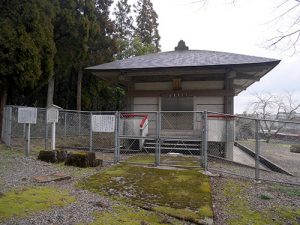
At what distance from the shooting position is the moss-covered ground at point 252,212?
5176 mm

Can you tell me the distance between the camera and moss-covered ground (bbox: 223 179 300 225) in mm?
5176

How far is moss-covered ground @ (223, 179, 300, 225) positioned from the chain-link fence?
1.89 m

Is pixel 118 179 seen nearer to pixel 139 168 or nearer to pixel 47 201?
pixel 139 168

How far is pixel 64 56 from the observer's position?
63.2 feet

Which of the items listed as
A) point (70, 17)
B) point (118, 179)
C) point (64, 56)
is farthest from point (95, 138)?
point (118, 179)

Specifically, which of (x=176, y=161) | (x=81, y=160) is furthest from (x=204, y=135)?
(x=81, y=160)

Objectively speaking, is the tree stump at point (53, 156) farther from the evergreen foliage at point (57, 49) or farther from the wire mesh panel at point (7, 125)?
the evergreen foliage at point (57, 49)

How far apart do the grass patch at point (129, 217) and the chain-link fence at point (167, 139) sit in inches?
150

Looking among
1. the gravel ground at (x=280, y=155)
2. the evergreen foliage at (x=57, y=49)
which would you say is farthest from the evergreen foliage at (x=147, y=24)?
Answer: the gravel ground at (x=280, y=155)

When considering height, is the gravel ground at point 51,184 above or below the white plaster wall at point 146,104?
below

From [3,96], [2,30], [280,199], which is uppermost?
[2,30]

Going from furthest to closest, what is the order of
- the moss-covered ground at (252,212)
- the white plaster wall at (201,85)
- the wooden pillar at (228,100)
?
the white plaster wall at (201,85), the wooden pillar at (228,100), the moss-covered ground at (252,212)

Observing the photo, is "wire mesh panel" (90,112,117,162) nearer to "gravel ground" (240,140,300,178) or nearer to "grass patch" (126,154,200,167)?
"grass patch" (126,154,200,167)

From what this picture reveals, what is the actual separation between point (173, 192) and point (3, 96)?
458 inches
